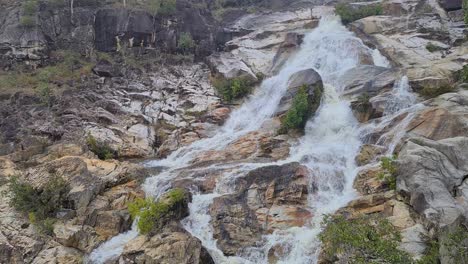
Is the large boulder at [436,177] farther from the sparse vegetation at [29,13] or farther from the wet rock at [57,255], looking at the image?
the sparse vegetation at [29,13]

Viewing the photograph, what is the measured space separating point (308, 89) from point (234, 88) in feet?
21.3

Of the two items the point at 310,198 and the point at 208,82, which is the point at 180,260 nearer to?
the point at 310,198

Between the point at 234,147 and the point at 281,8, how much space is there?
28.7 m

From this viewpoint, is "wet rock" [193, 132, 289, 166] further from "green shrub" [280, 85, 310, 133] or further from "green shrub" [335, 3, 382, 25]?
"green shrub" [335, 3, 382, 25]

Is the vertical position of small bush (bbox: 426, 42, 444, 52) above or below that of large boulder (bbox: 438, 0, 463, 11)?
below

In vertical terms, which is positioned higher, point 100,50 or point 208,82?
point 100,50

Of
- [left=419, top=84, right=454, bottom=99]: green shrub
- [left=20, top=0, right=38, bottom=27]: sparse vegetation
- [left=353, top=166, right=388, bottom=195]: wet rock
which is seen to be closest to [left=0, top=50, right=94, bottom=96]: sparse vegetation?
[left=20, top=0, right=38, bottom=27]: sparse vegetation

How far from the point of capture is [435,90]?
2617 centimetres

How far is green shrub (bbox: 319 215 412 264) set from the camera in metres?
12.9

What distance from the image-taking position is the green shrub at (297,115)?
89.2 feet

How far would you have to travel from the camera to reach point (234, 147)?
2666 cm

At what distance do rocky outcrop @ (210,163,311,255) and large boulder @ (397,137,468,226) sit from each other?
4694mm

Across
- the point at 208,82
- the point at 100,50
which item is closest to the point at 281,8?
the point at 208,82

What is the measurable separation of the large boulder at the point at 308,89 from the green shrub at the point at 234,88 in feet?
13.0
